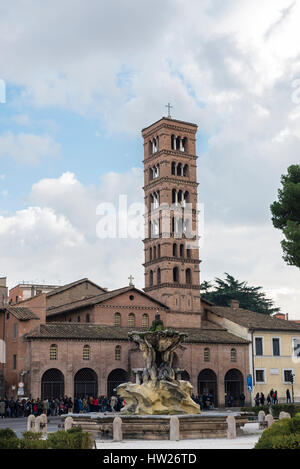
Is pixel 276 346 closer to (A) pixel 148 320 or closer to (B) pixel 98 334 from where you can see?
(A) pixel 148 320

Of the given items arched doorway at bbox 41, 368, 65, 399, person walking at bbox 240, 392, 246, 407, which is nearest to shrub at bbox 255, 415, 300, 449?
arched doorway at bbox 41, 368, 65, 399

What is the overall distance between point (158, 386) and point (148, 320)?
3152cm

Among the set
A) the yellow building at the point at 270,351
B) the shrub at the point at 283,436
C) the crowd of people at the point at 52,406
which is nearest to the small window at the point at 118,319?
the yellow building at the point at 270,351

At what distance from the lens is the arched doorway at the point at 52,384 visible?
4866cm

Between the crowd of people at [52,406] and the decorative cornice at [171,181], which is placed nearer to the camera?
the crowd of people at [52,406]

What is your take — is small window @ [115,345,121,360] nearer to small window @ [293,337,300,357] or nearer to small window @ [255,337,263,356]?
small window @ [255,337,263,356]

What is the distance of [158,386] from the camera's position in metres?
27.2

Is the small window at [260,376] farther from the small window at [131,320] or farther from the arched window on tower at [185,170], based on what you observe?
the arched window on tower at [185,170]

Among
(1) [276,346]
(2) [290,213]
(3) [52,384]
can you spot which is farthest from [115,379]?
(2) [290,213]

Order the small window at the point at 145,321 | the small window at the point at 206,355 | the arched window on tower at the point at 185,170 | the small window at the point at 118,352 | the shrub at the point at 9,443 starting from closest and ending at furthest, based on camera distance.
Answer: the shrub at the point at 9,443 < the small window at the point at 118,352 < the small window at the point at 206,355 < the small window at the point at 145,321 < the arched window on tower at the point at 185,170

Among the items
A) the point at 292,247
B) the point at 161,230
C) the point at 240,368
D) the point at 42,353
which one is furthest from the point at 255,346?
the point at 292,247

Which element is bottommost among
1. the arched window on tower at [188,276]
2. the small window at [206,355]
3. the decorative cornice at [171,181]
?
the small window at [206,355]

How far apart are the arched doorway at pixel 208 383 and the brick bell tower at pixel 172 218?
6141 mm

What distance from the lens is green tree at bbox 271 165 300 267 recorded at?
34.1 meters
